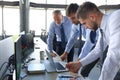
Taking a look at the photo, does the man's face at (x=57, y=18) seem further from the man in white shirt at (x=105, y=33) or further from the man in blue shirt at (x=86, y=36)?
the man in white shirt at (x=105, y=33)

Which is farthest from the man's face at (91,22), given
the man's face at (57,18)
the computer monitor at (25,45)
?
the man's face at (57,18)

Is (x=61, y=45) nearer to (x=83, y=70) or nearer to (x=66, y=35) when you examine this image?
(x=66, y=35)

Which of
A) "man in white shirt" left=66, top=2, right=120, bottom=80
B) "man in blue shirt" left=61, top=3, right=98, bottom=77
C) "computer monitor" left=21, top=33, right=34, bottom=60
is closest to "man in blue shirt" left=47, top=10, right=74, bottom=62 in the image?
"man in blue shirt" left=61, top=3, right=98, bottom=77

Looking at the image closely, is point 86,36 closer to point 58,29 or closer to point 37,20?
point 58,29

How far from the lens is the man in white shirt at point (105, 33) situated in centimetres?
151

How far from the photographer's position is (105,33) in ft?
6.25

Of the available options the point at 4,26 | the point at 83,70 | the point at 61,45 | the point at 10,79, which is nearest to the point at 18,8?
the point at 4,26

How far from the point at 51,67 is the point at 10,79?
2.11 feet

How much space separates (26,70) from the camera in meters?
2.40

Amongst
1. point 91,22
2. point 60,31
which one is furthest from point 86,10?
point 60,31

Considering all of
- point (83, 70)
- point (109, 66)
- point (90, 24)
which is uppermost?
point (90, 24)

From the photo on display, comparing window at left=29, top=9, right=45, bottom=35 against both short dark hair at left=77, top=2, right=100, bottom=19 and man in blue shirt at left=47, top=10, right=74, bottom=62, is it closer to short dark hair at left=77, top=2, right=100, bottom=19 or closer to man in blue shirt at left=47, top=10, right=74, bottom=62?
man in blue shirt at left=47, top=10, right=74, bottom=62

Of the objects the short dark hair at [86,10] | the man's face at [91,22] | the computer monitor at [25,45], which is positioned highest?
the short dark hair at [86,10]

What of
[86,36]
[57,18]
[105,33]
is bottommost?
[86,36]
